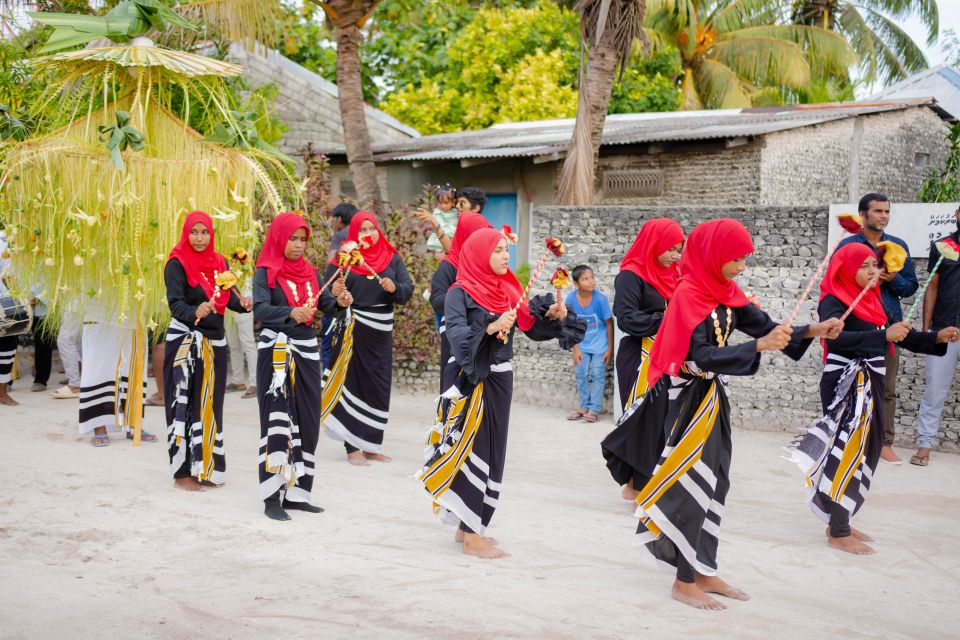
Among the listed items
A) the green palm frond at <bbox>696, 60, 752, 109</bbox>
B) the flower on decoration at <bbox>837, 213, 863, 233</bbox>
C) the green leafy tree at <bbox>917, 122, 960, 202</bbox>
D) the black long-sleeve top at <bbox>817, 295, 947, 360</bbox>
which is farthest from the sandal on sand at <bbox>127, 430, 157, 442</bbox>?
the green palm frond at <bbox>696, 60, 752, 109</bbox>

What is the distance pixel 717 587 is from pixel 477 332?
174 centimetres

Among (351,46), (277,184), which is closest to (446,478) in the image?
(277,184)

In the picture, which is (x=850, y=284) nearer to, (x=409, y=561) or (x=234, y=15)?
(x=409, y=561)

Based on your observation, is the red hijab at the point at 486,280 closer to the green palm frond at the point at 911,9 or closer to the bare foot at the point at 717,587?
the bare foot at the point at 717,587

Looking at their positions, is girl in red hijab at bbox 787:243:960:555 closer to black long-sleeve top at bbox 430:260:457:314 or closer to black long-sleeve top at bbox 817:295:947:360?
black long-sleeve top at bbox 817:295:947:360

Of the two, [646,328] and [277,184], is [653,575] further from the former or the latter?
[277,184]

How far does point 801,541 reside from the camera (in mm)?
6004

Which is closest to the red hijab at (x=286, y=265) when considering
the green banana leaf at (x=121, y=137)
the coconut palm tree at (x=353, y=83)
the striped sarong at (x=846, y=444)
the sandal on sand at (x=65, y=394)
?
the green banana leaf at (x=121, y=137)

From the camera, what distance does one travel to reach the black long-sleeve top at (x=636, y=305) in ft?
21.0

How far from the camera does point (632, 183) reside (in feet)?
48.9

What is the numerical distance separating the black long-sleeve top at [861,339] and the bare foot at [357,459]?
144 inches

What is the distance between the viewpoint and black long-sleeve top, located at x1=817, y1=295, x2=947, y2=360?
19.0ft

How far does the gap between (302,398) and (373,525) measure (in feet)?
2.91

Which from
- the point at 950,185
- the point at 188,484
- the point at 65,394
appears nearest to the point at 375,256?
the point at 188,484
